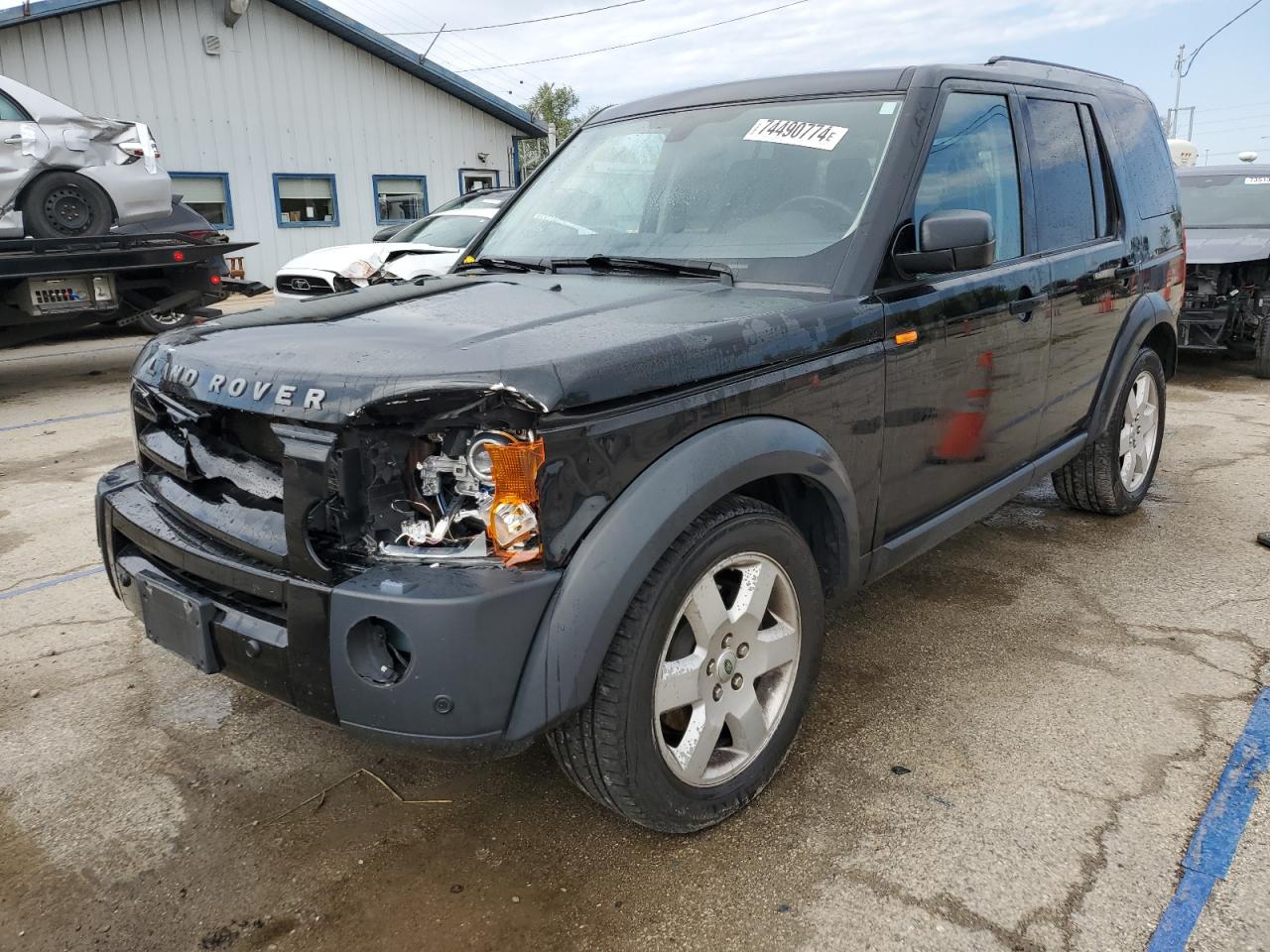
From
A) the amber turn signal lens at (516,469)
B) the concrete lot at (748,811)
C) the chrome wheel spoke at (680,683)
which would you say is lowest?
the concrete lot at (748,811)

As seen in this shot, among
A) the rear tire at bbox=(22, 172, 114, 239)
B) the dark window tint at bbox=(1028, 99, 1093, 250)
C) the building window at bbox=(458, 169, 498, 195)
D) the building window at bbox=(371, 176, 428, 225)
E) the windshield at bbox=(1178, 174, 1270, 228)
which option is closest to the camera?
the dark window tint at bbox=(1028, 99, 1093, 250)

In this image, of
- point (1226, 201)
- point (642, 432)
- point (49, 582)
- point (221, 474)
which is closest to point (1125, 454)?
point (642, 432)

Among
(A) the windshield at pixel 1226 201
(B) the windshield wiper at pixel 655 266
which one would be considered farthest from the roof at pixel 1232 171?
(B) the windshield wiper at pixel 655 266

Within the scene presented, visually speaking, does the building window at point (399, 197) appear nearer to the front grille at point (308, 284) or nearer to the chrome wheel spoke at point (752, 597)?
the front grille at point (308, 284)

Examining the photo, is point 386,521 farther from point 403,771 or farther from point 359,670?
point 403,771

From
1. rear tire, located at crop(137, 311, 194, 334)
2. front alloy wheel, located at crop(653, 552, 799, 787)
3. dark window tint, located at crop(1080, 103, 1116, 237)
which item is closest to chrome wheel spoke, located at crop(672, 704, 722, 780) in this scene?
front alloy wheel, located at crop(653, 552, 799, 787)

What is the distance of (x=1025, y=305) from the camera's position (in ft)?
10.8

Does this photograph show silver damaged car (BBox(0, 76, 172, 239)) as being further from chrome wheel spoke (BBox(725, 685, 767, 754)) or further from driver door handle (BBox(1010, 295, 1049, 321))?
chrome wheel spoke (BBox(725, 685, 767, 754))

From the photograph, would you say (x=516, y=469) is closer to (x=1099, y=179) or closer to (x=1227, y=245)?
(x=1099, y=179)

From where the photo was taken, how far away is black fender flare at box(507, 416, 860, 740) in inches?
74.0

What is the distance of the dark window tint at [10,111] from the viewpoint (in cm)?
805

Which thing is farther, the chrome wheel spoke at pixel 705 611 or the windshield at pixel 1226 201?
the windshield at pixel 1226 201

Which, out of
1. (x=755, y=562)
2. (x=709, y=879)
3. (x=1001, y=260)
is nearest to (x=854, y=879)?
(x=709, y=879)

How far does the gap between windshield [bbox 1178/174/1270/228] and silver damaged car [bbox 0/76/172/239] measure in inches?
388
